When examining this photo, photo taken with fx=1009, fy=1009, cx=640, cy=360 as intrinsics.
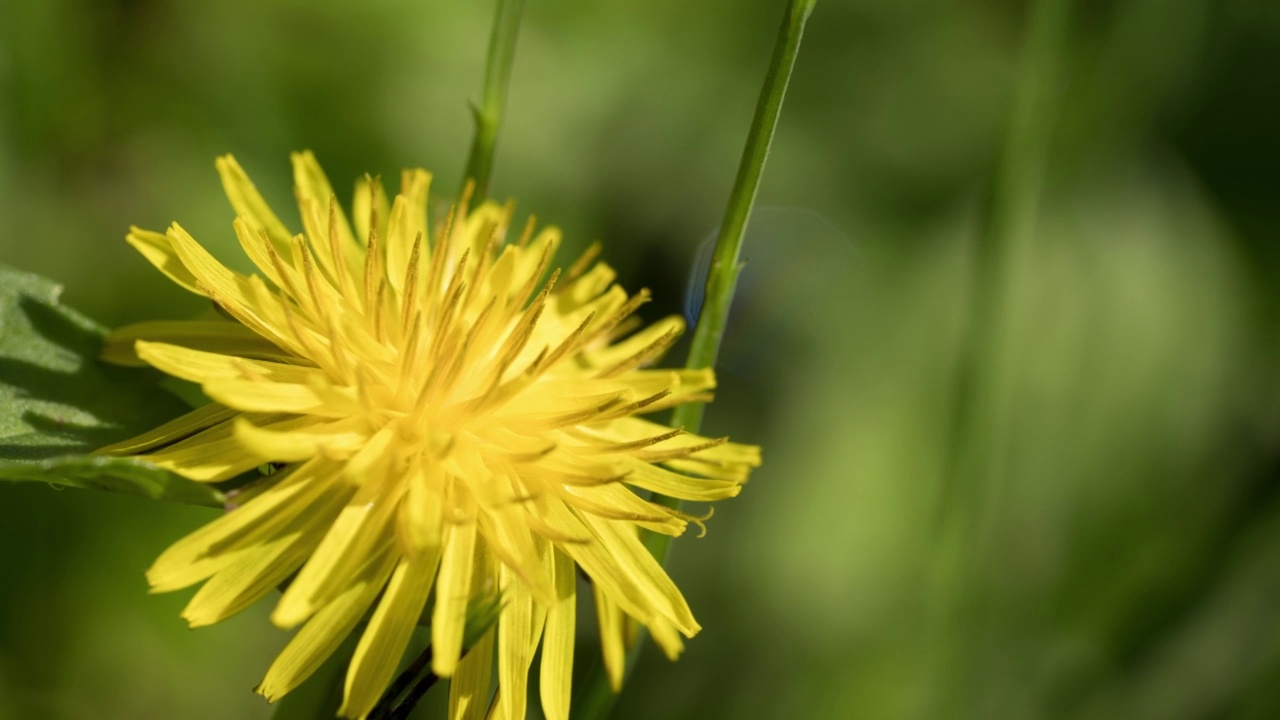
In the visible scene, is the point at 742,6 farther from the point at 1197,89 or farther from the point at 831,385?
the point at 1197,89

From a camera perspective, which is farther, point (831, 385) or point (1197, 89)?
point (1197, 89)

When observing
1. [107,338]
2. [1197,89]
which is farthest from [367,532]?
[1197,89]

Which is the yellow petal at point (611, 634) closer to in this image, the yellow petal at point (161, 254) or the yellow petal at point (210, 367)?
the yellow petal at point (210, 367)

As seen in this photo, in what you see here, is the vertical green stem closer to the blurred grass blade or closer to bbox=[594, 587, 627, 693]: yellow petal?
bbox=[594, 587, 627, 693]: yellow petal

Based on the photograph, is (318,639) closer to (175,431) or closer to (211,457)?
(211,457)

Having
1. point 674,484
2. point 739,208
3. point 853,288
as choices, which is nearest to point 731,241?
point 739,208

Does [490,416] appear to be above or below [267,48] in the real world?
below

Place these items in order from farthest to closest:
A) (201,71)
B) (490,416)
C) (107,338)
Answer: (201,71), (107,338), (490,416)
